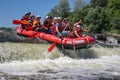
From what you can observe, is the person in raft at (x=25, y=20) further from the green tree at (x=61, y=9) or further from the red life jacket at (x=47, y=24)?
the green tree at (x=61, y=9)

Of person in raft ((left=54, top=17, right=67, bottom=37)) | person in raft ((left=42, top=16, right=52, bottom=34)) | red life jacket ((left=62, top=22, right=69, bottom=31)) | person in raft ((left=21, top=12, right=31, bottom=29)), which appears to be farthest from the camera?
person in raft ((left=21, top=12, right=31, bottom=29))

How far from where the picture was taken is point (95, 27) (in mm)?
41812

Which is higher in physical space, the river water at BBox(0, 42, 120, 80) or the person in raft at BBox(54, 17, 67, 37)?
the person in raft at BBox(54, 17, 67, 37)

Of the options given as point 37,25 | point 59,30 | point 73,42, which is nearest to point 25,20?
point 37,25

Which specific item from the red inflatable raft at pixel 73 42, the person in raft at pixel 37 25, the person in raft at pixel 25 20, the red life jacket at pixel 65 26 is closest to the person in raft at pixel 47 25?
the person in raft at pixel 37 25

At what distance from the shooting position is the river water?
10594mm

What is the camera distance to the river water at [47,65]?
1059 centimetres

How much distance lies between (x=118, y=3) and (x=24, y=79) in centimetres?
4928

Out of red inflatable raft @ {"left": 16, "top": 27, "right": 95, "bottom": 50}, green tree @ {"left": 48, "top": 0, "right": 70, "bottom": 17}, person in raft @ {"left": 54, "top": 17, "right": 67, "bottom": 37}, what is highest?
green tree @ {"left": 48, "top": 0, "right": 70, "bottom": 17}

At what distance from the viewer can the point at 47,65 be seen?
1291cm

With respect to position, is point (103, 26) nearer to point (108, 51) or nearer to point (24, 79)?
point (108, 51)

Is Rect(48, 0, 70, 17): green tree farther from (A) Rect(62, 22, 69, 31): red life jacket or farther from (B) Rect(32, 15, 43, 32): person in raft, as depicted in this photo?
(A) Rect(62, 22, 69, 31): red life jacket

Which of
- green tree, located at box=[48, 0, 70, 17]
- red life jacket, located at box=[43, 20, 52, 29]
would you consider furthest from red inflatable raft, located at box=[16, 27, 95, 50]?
green tree, located at box=[48, 0, 70, 17]

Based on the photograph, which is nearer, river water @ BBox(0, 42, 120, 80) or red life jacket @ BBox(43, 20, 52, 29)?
river water @ BBox(0, 42, 120, 80)
